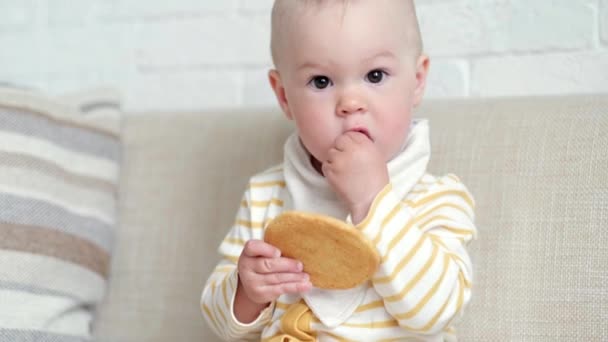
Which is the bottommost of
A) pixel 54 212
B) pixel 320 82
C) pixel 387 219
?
pixel 54 212

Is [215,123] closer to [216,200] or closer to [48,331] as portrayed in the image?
[216,200]

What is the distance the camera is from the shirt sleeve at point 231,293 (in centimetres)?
108

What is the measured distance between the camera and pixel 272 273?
3.30 feet

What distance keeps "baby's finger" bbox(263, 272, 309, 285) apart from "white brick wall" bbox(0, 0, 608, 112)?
63 cm

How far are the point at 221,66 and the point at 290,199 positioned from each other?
67 cm

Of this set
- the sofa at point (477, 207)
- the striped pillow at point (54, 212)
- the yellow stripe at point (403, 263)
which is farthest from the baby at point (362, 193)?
the striped pillow at point (54, 212)

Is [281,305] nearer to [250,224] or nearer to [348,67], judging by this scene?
[250,224]

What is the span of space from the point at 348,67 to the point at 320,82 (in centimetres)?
5

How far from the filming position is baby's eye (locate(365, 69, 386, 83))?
3.37ft

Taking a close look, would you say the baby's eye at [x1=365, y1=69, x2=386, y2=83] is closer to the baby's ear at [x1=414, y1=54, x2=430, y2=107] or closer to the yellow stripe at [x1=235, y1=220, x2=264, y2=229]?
the baby's ear at [x1=414, y1=54, x2=430, y2=107]

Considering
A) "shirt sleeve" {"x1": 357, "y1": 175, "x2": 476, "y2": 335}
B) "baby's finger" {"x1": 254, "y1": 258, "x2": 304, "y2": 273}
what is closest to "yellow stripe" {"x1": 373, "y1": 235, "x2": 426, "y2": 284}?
"shirt sleeve" {"x1": 357, "y1": 175, "x2": 476, "y2": 335}

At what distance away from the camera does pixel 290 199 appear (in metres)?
1.13

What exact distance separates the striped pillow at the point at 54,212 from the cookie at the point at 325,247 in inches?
20.1

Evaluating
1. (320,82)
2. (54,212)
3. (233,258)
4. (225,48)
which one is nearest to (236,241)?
(233,258)
